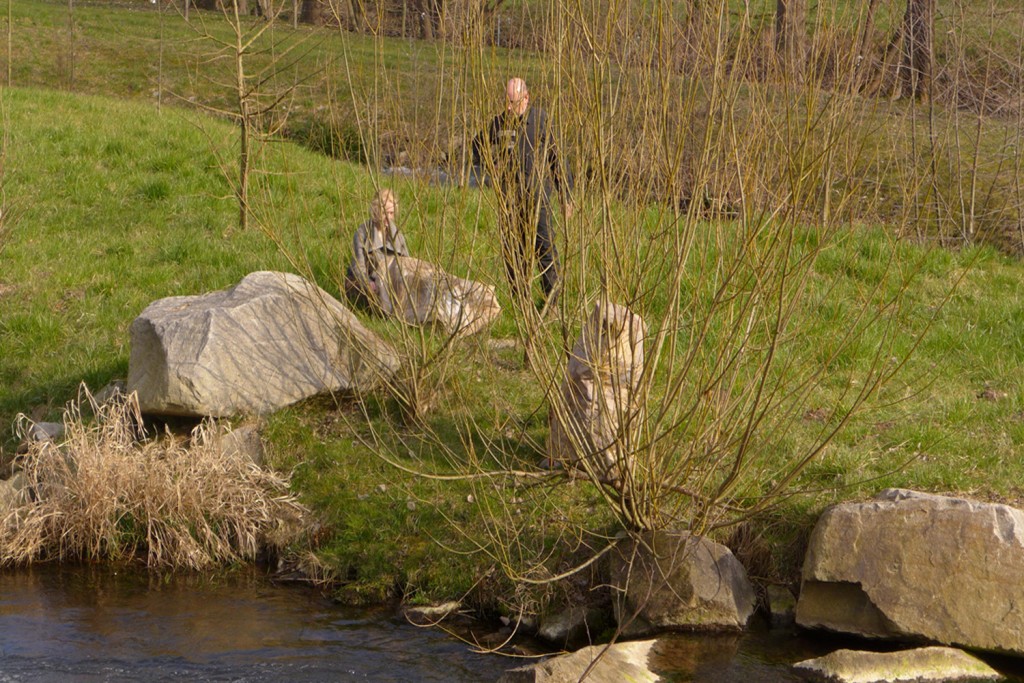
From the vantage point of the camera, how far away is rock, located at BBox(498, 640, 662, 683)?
5.06 metres

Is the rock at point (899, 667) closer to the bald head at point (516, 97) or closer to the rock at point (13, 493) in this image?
the bald head at point (516, 97)

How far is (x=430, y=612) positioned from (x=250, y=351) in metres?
2.36

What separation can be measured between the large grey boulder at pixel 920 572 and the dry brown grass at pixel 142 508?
10.5 ft

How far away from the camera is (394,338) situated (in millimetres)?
7828

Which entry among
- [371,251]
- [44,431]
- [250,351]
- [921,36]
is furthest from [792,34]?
[921,36]

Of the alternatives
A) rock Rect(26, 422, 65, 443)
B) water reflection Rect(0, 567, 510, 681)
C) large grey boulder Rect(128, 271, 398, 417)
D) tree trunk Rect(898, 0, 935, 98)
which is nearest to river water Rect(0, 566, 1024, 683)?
water reflection Rect(0, 567, 510, 681)

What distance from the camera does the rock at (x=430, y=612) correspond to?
249 inches

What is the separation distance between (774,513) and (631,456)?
5.04ft

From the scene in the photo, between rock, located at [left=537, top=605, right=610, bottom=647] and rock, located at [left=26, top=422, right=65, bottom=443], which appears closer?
rock, located at [left=537, top=605, right=610, bottom=647]

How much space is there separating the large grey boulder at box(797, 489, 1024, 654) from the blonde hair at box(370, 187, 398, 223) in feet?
10.5

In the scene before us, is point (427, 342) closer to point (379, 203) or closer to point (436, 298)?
point (436, 298)

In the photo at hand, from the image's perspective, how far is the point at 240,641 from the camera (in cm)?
610

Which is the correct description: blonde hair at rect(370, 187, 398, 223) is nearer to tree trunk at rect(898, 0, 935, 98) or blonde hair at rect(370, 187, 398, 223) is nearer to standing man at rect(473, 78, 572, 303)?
standing man at rect(473, 78, 572, 303)

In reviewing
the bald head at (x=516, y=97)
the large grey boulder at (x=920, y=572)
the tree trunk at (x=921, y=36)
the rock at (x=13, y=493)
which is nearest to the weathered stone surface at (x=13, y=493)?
the rock at (x=13, y=493)
